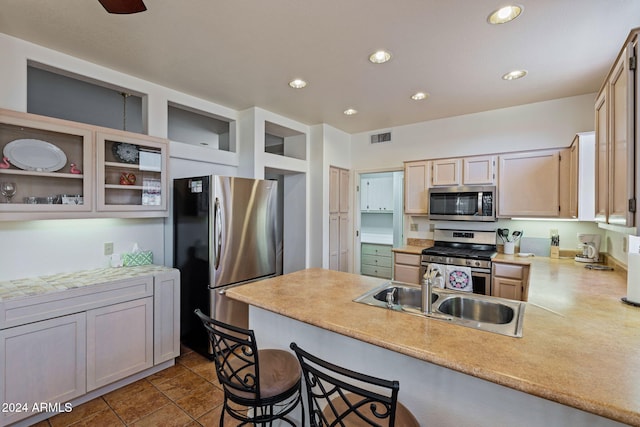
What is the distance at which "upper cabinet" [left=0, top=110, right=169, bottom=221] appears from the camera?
2135 millimetres

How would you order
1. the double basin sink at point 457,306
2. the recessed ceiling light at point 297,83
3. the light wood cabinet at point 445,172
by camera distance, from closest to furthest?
the double basin sink at point 457,306 < the recessed ceiling light at point 297,83 < the light wood cabinet at point 445,172

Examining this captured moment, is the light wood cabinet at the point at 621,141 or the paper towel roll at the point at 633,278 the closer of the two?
the light wood cabinet at the point at 621,141

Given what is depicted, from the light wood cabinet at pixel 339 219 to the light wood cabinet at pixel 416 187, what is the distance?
108 centimetres

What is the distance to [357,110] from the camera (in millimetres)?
3793

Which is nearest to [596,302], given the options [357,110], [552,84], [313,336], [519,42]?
[313,336]

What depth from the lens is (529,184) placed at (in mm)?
3398

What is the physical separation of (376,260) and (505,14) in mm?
4572

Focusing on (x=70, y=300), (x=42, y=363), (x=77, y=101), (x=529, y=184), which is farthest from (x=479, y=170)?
(x=77, y=101)

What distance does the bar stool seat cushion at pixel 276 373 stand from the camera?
4.60 feet

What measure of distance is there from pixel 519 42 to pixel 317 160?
9.11 feet

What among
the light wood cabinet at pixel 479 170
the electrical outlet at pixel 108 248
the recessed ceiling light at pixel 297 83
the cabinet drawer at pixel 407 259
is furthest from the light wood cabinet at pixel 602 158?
the electrical outlet at pixel 108 248

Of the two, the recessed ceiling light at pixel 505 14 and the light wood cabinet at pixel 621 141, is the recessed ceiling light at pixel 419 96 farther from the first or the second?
the light wood cabinet at pixel 621 141

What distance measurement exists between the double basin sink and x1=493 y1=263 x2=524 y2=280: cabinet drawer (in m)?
1.81

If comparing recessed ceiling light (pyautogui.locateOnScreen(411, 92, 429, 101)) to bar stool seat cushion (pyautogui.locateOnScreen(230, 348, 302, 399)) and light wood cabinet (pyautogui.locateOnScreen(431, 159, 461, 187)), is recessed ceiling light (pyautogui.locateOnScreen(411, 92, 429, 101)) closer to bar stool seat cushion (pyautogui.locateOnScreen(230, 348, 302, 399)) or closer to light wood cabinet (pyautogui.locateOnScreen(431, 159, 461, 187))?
light wood cabinet (pyautogui.locateOnScreen(431, 159, 461, 187))
